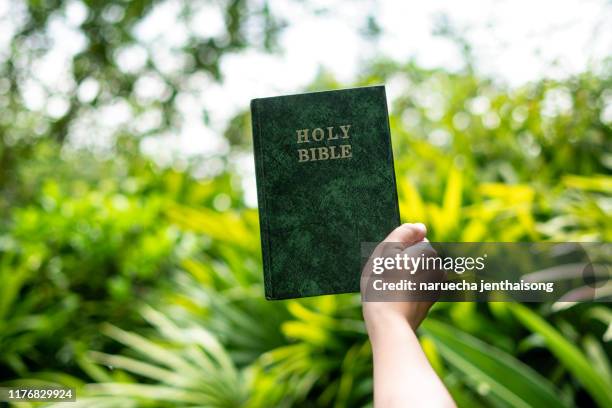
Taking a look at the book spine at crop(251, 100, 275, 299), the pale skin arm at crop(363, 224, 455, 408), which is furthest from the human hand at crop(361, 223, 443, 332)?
the book spine at crop(251, 100, 275, 299)

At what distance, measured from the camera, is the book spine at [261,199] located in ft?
2.28

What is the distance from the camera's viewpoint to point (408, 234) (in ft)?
2.07

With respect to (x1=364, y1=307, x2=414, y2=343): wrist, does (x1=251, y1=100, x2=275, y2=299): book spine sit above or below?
above

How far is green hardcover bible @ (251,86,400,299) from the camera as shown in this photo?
2.29 feet

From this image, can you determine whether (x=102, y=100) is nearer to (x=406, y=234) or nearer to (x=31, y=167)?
(x=31, y=167)

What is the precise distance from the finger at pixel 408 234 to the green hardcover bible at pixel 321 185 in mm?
58

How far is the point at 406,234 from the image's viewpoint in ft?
Result: 2.07

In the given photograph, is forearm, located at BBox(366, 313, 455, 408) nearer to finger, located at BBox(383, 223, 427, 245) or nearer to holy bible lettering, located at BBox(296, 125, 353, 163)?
finger, located at BBox(383, 223, 427, 245)

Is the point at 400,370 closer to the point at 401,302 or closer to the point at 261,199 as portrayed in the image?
→ the point at 401,302

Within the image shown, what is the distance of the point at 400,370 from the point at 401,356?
16 millimetres

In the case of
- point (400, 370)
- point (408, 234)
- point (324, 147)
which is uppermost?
point (324, 147)
